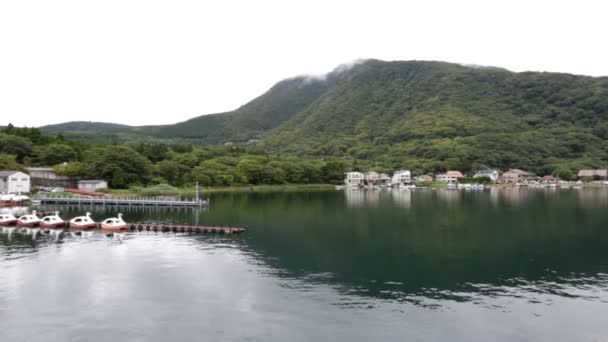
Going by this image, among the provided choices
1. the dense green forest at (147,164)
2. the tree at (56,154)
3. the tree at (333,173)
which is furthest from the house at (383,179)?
the tree at (56,154)

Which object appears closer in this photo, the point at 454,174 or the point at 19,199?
the point at 19,199

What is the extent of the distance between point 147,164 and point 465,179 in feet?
312

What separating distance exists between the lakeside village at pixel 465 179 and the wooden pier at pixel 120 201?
245ft

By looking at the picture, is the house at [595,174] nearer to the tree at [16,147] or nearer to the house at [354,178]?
the house at [354,178]

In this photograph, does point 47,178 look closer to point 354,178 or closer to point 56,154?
Result: point 56,154

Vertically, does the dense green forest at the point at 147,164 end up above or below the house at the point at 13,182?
above

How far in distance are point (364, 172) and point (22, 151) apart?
324 feet

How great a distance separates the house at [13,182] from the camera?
75375mm

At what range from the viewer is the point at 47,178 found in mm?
92188

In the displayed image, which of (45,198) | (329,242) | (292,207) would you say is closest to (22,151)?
(45,198)

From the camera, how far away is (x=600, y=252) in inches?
1342

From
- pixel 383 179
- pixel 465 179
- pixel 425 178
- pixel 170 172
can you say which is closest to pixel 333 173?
pixel 383 179

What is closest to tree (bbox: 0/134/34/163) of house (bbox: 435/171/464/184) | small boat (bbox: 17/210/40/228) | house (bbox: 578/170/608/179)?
small boat (bbox: 17/210/40/228)

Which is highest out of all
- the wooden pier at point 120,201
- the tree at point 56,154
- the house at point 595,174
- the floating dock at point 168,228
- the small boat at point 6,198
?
the tree at point 56,154
